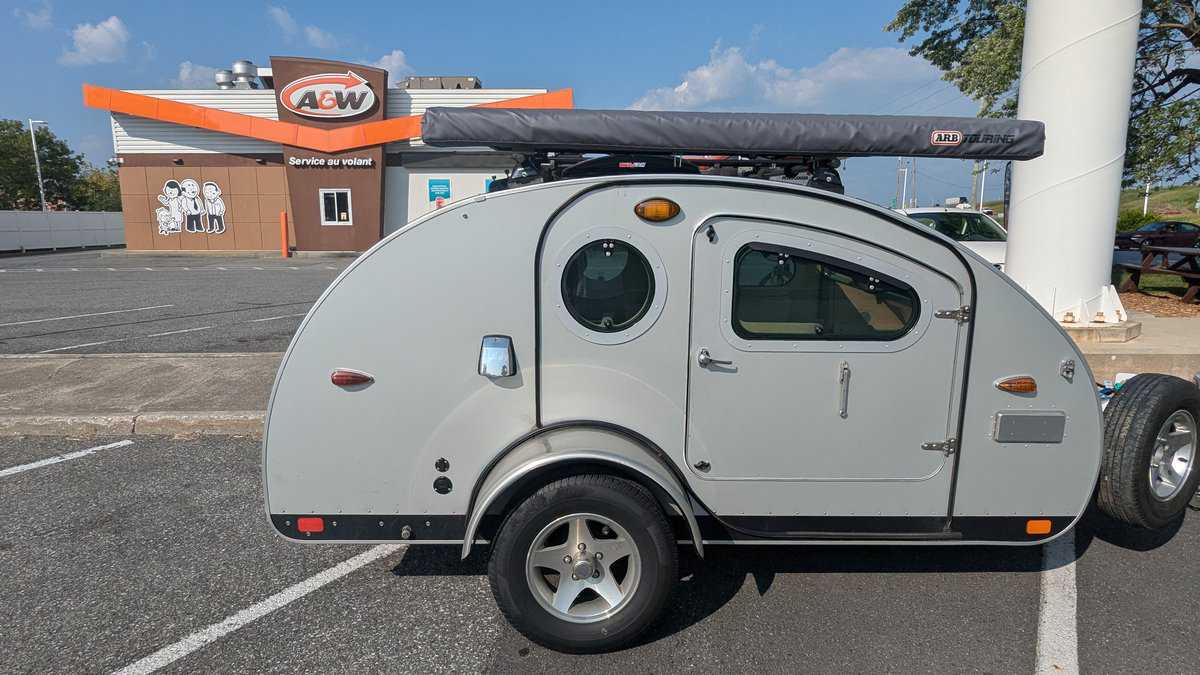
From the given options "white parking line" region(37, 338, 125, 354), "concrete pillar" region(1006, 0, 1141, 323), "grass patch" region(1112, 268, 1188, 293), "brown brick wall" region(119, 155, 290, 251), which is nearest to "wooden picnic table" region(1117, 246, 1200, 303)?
"grass patch" region(1112, 268, 1188, 293)

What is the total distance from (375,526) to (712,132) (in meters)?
2.32

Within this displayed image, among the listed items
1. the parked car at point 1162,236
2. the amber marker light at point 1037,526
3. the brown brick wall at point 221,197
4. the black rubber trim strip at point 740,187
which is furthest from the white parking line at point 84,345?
the parked car at point 1162,236

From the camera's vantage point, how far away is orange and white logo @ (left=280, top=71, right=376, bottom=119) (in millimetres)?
26266

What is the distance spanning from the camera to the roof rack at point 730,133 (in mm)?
3148

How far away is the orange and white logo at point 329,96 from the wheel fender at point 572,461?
26.5 metres

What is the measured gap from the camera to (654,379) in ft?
10.0

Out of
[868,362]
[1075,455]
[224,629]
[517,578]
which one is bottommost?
[224,629]

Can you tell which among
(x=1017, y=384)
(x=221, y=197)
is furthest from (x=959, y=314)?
(x=221, y=197)

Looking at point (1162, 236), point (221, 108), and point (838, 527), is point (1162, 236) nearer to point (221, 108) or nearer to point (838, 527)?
point (838, 527)

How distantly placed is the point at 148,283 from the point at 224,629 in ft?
53.6

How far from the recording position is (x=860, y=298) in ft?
10.0

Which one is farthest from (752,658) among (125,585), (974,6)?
(974,6)

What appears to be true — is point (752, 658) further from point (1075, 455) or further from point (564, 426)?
point (1075, 455)

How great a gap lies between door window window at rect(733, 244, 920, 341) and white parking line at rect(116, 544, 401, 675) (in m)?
2.41
